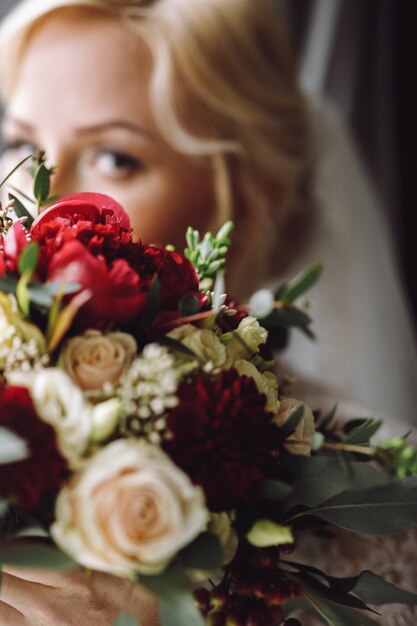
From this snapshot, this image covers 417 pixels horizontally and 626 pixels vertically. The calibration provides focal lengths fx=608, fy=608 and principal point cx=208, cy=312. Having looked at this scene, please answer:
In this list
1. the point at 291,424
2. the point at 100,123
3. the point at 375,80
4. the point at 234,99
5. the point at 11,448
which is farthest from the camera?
the point at 375,80

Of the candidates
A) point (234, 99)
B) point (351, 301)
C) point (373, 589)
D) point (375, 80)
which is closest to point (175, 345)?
point (373, 589)

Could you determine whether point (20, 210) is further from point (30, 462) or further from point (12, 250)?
point (30, 462)

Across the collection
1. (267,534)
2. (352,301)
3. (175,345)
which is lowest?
(352,301)

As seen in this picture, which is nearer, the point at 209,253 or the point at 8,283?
the point at 8,283

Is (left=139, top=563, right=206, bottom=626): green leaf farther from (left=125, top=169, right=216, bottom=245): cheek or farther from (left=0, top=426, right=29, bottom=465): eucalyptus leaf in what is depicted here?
(left=125, top=169, right=216, bottom=245): cheek

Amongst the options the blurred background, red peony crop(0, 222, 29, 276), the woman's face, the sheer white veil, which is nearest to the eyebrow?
the woman's face

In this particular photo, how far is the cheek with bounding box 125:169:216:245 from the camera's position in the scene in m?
0.94

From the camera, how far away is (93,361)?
1.13 feet

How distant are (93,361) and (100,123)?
64 centimetres

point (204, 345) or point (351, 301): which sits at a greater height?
point (204, 345)

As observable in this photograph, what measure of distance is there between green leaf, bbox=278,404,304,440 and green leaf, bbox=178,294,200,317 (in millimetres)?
94

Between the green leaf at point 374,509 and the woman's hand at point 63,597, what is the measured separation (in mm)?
131

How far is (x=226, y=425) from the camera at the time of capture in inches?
13.2

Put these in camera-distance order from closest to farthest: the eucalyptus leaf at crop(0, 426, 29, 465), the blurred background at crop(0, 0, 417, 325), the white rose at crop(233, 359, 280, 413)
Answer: the eucalyptus leaf at crop(0, 426, 29, 465) < the white rose at crop(233, 359, 280, 413) < the blurred background at crop(0, 0, 417, 325)
